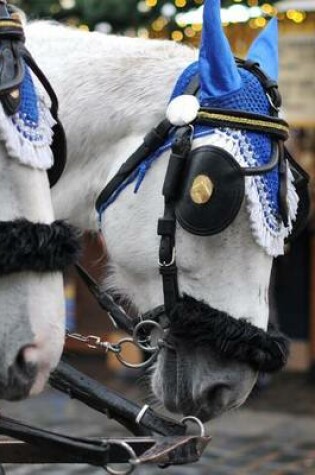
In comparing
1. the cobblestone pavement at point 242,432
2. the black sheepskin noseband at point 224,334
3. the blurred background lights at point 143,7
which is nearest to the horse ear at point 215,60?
the black sheepskin noseband at point 224,334

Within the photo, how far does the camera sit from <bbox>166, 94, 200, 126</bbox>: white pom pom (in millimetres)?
2721

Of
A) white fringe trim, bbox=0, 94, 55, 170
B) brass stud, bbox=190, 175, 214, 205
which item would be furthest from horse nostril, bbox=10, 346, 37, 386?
brass stud, bbox=190, 175, 214, 205

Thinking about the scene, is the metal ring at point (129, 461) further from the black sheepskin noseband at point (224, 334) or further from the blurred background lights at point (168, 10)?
the blurred background lights at point (168, 10)

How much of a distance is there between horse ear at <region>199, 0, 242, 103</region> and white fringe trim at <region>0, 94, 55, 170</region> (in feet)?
2.50

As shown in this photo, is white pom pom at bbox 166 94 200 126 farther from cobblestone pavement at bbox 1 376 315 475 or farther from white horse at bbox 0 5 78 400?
cobblestone pavement at bbox 1 376 315 475

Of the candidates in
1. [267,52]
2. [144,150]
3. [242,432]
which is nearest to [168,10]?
[267,52]

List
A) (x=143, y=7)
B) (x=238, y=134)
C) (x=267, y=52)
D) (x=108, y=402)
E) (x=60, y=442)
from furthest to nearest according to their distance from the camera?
1. (x=143, y=7)
2. (x=267, y=52)
3. (x=108, y=402)
4. (x=238, y=134)
5. (x=60, y=442)

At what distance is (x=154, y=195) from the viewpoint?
2.75 m

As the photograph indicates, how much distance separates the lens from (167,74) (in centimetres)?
290

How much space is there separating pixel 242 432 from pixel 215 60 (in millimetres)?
5274

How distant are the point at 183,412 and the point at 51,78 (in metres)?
1.11

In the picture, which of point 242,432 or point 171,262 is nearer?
point 171,262

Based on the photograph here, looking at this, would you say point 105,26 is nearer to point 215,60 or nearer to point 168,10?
point 168,10

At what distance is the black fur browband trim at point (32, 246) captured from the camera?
188 cm
